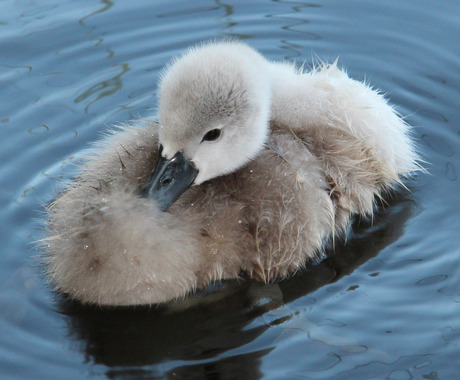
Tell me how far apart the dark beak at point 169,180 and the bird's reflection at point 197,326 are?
18.9 inches

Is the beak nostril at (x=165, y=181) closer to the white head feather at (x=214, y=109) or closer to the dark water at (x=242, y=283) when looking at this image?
the white head feather at (x=214, y=109)

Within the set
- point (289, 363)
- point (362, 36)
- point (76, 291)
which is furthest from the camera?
point (362, 36)

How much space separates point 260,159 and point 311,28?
253 centimetres

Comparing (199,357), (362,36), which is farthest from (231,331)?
(362,36)

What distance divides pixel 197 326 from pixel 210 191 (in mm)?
614

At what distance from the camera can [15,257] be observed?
4520 millimetres

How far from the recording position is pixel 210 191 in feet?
13.6

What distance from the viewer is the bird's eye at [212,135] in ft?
13.6

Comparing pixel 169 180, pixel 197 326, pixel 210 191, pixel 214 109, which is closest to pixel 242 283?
pixel 197 326

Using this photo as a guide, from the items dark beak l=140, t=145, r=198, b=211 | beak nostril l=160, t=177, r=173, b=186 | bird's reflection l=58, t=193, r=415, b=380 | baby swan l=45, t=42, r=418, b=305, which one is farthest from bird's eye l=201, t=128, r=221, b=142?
bird's reflection l=58, t=193, r=415, b=380

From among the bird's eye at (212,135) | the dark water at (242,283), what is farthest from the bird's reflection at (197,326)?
the bird's eye at (212,135)

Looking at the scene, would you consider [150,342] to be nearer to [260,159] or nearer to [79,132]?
[260,159]

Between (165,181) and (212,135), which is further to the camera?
(212,135)

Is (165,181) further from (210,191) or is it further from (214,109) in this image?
(214,109)
